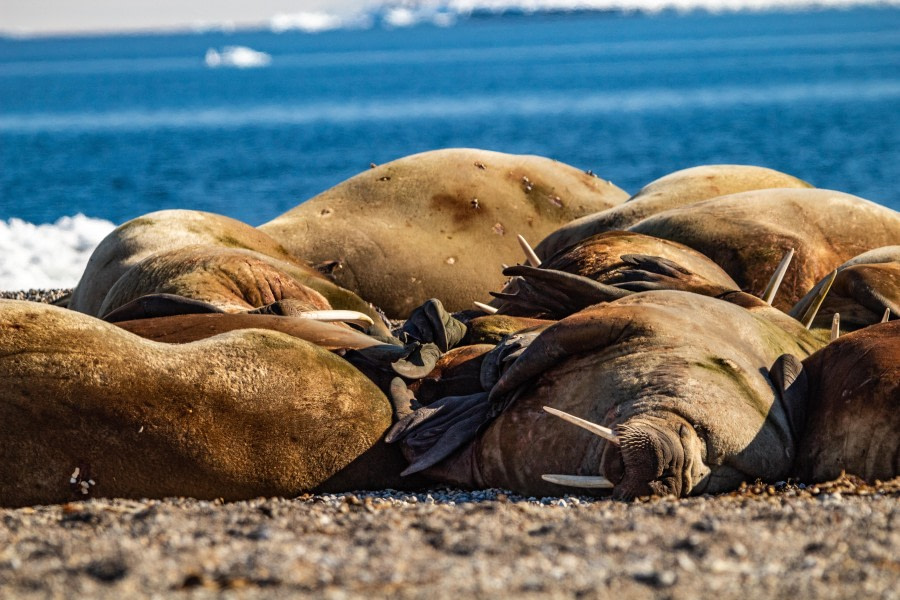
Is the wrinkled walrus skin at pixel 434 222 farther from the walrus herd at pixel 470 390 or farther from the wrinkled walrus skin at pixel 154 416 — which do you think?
the wrinkled walrus skin at pixel 154 416

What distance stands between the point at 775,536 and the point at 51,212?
26.4 m

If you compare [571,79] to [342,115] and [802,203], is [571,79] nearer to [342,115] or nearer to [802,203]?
[342,115]

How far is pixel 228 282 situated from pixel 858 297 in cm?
349

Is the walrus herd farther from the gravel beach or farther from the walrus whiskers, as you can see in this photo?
the gravel beach

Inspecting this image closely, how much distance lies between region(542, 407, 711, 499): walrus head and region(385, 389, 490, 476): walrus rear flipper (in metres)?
0.80

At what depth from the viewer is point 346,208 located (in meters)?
10.5

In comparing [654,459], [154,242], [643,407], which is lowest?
[154,242]

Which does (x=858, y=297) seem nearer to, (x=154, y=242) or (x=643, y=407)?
(x=643, y=407)

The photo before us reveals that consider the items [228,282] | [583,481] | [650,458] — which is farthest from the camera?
[228,282]

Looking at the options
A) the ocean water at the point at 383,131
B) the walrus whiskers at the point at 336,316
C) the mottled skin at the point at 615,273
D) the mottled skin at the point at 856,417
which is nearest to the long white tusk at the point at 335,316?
the walrus whiskers at the point at 336,316

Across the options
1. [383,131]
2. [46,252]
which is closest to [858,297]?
[46,252]

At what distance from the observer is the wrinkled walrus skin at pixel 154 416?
5.35 metres

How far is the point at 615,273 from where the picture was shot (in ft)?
25.0

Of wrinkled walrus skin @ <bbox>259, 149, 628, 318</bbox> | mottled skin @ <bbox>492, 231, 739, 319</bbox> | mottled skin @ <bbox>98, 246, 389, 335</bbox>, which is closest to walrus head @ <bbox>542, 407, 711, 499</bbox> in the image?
mottled skin @ <bbox>492, 231, 739, 319</bbox>
